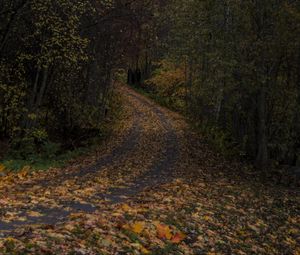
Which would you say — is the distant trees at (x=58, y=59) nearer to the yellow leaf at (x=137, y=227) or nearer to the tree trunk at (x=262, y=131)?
the tree trunk at (x=262, y=131)

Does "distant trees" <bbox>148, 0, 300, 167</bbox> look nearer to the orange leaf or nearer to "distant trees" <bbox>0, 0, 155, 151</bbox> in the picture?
"distant trees" <bbox>0, 0, 155, 151</bbox>

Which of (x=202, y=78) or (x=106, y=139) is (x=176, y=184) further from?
(x=202, y=78)

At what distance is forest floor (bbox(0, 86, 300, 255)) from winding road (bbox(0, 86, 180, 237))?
31 millimetres

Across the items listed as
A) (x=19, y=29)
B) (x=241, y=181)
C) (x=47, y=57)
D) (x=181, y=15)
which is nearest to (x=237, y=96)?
(x=241, y=181)

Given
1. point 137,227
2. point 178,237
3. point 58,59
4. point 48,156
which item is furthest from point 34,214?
point 58,59

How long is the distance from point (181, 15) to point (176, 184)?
2547 cm

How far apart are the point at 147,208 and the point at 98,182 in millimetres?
4946

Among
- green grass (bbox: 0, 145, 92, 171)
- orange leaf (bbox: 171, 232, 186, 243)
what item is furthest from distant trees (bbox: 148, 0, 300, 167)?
orange leaf (bbox: 171, 232, 186, 243)

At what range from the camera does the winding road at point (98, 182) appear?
1091 centimetres

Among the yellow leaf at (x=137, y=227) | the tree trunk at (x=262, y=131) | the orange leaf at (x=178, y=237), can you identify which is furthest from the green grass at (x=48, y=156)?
the orange leaf at (x=178, y=237)

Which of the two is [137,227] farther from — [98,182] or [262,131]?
[262,131]

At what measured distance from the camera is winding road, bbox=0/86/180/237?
1091cm

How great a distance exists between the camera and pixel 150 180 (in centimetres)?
1847

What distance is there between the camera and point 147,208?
40.9 ft
